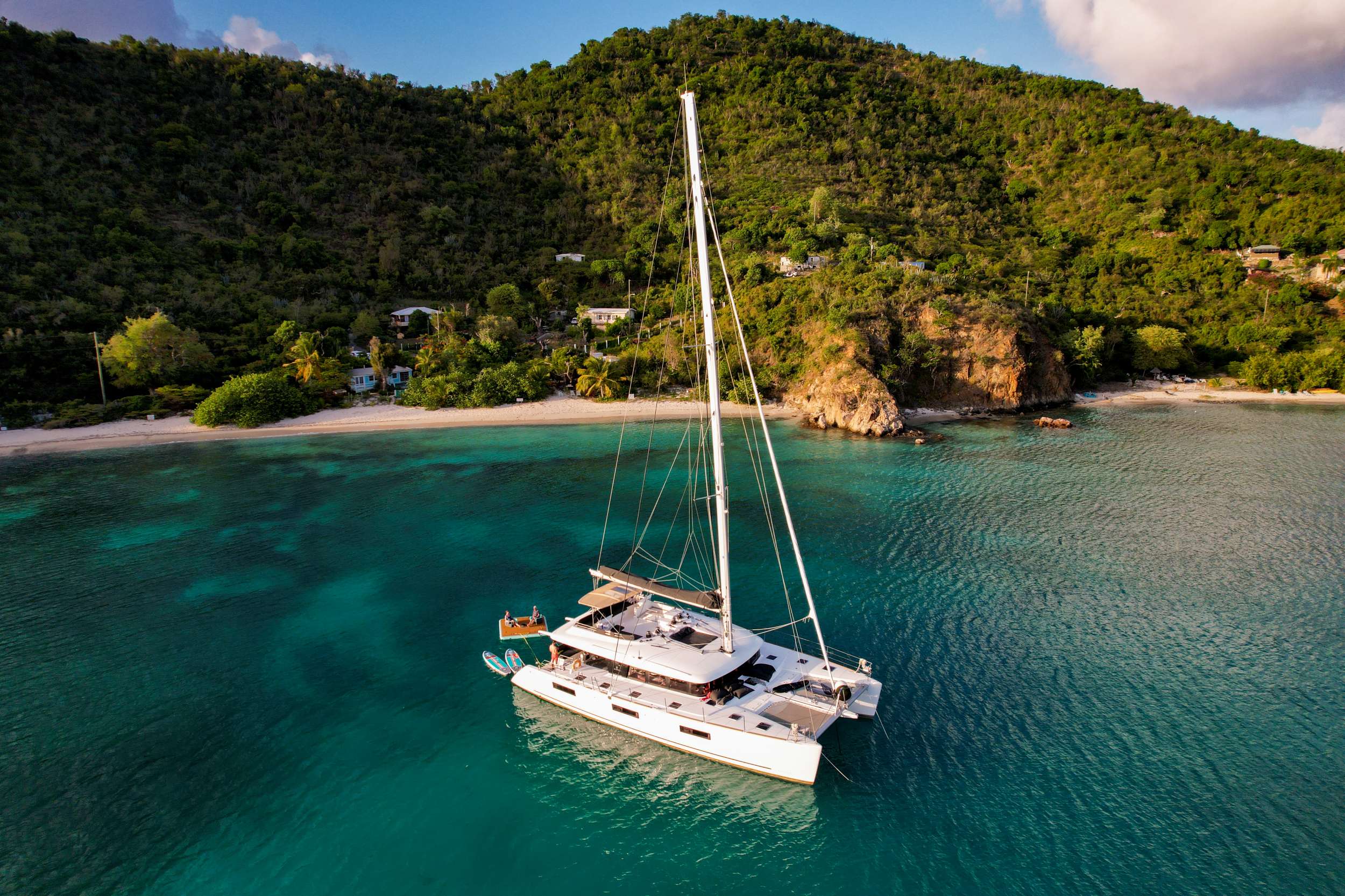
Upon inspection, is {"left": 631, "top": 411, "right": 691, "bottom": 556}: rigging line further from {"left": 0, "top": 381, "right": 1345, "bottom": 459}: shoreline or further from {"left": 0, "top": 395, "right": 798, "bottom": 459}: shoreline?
{"left": 0, "top": 395, "right": 798, "bottom": 459}: shoreline

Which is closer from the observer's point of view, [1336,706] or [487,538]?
[1336,706]

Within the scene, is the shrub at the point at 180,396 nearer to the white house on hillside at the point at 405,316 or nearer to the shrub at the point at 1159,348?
the white house on hillside at the point at 405,316

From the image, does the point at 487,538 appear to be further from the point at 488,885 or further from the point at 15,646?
the point at 488,885

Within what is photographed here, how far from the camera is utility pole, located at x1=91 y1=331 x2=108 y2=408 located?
56.8m

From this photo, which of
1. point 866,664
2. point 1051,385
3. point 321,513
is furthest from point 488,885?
point 1051,385

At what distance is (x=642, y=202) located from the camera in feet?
367

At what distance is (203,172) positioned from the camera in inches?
3797

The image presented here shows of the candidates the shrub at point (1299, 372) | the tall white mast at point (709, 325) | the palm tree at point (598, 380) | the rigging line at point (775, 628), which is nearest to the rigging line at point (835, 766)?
the rigging line at point (775, 628)

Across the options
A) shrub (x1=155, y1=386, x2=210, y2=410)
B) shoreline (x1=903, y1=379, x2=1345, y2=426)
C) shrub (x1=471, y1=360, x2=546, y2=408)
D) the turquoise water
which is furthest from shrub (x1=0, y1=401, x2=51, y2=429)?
shoreline (x1=903, y1=379, x2=1345, y2=426)

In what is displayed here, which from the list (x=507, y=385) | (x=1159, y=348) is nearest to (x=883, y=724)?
(x=507, y=385)

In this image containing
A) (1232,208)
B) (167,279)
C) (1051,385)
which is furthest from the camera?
(1232,208)

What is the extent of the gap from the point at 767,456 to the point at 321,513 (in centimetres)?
2953

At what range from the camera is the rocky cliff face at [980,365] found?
208 ft

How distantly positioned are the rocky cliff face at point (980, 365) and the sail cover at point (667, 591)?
5261cm
